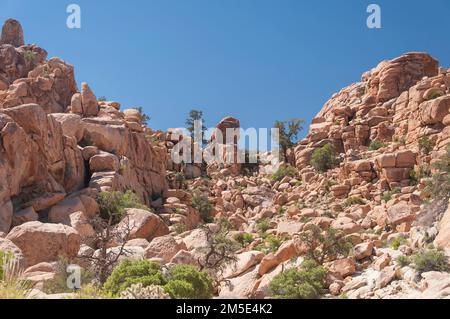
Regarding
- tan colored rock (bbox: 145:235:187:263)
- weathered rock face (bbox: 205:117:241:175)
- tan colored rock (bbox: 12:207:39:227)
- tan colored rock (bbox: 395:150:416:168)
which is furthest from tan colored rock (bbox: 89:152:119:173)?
weathered rock face (bbox: 205:117:241:175)

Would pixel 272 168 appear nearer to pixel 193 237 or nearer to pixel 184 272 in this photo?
pixel 193 237

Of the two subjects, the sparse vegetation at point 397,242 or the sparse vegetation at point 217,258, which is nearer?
the sparse vegetation at point 217,258

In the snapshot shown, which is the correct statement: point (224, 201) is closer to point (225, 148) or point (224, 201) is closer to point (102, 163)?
point (225, 148)

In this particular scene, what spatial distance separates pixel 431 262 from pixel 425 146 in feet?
73.6

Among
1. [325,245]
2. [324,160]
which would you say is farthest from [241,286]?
[324,160]

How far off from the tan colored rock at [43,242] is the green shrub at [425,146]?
26.7 m

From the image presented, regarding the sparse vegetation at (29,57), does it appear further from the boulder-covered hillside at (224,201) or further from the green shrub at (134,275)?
the green shrub at (134,275)

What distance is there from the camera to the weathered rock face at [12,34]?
198ft

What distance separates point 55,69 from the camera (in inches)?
1848

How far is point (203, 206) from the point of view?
134ft

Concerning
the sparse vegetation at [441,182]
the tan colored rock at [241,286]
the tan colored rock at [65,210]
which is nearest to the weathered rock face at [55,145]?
the tan colored rock at [65,210]
